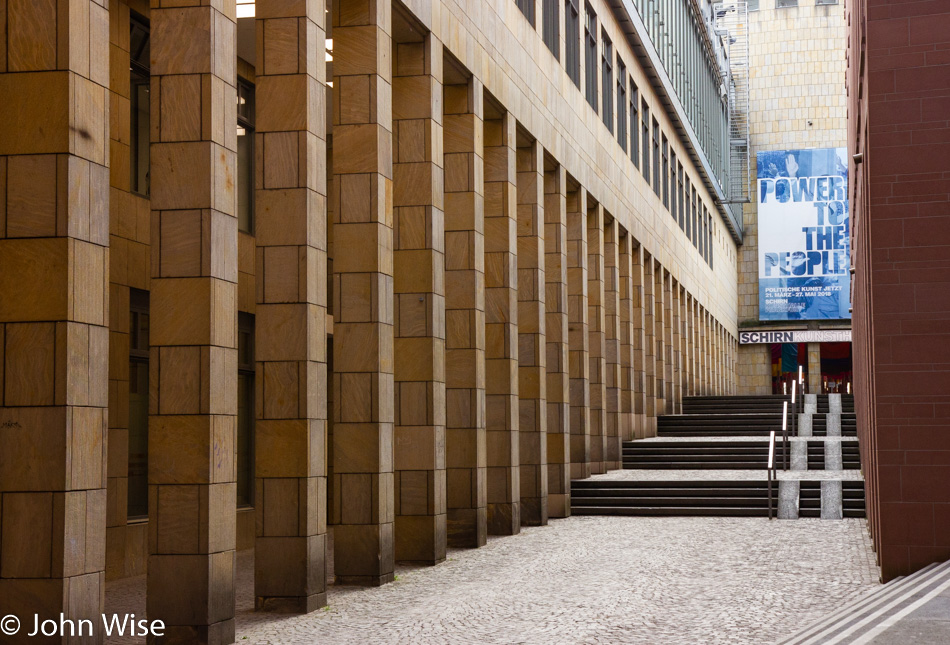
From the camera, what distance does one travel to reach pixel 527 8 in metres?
22.5

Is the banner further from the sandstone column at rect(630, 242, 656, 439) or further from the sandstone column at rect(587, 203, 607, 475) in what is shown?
the sandstone column at rect(587, 203, 607, 475)

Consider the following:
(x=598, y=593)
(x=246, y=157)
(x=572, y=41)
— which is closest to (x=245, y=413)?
(x=246, y=157)

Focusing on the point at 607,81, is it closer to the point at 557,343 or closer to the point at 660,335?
the point at 557,343

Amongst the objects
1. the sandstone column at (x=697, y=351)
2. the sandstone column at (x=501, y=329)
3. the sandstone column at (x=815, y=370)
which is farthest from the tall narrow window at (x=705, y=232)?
the sandstone column at (x=501, y=329)

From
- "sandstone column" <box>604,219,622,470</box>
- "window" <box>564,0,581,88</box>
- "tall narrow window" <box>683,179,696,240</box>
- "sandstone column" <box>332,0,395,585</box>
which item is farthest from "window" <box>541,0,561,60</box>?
"tall narrow window" <box>683,179,696,240</box>

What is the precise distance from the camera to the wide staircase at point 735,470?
22719 millimetres

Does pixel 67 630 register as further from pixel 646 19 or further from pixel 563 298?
pixel 646 19

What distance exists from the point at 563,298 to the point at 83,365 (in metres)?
16.5

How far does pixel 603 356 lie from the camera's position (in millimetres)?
29141

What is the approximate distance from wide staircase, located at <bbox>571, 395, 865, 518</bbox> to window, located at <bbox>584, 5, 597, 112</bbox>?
8558mm

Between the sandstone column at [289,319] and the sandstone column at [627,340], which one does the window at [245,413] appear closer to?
the sandstone column at [289,319]

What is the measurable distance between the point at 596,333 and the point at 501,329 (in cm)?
960

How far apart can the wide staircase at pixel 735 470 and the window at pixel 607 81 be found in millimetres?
8206

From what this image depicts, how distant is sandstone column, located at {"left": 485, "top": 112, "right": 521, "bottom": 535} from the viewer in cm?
1983
